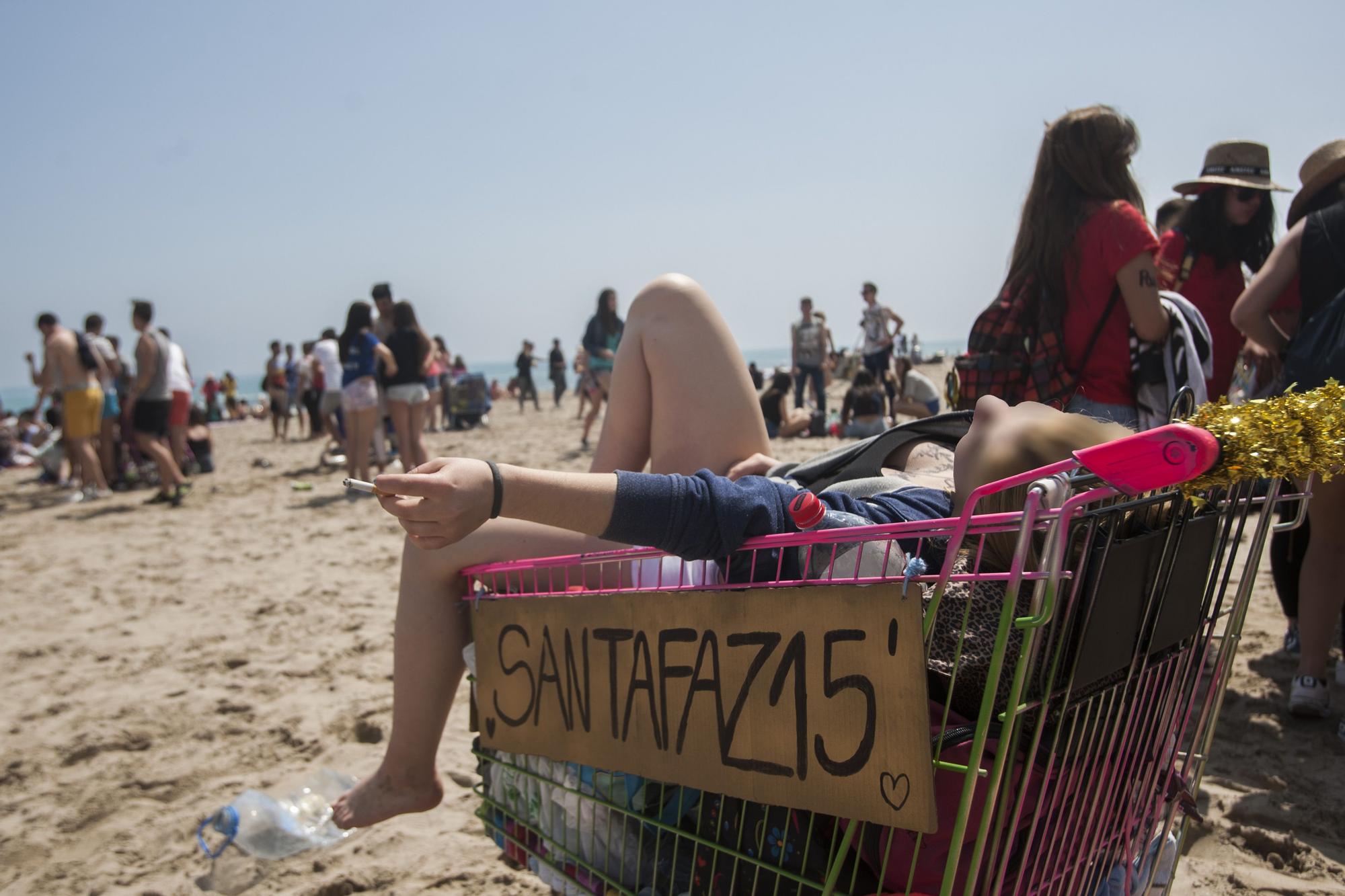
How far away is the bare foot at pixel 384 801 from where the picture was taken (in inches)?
83.1

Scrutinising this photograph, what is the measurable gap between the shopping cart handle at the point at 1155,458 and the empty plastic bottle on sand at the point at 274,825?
2150mm

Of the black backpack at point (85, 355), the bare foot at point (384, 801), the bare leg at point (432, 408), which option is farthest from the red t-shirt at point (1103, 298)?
the bare leg at point (432, 408)

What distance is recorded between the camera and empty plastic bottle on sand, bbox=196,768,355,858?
242 cm

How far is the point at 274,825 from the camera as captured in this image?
8.13 feet

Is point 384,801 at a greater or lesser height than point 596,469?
lesser

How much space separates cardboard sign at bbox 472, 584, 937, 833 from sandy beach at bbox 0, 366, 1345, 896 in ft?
2.80

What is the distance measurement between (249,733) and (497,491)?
2.28m

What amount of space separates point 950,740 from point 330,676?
300 cm

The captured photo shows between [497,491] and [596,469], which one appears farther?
[596,469]

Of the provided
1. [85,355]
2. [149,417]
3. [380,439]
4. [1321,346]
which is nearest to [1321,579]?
[1321,346]

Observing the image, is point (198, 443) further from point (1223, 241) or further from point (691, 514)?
point (691, 514)

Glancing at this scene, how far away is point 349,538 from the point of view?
20.2 feet

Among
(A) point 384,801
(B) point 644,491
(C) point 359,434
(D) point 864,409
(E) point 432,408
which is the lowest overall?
(A) point 384,801

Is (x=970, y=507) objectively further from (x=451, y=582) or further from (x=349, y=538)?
(x=349, y=538)
